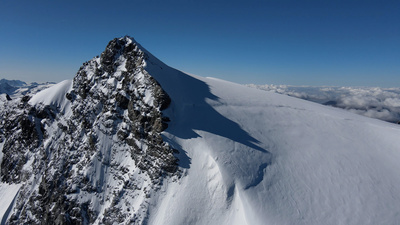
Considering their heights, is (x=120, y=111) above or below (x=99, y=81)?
below

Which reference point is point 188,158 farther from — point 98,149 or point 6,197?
point 6,197

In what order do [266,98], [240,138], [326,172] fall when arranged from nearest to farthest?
[326,172] → [240,138] → [266,98]

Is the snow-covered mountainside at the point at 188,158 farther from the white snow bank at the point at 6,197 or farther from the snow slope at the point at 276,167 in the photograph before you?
the white snow bank at the point at 6,197

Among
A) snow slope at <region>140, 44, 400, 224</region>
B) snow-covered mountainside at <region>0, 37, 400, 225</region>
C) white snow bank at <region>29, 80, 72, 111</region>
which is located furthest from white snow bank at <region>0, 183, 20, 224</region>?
snow slope at <region>140, 44, 400, 224</region>

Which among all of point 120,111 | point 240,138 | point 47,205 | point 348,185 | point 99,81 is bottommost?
point 47,205

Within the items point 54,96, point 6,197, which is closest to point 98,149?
point 54,96

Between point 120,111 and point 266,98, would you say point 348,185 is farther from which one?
point 120,111

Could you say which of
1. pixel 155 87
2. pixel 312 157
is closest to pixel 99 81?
pixel 155 87
